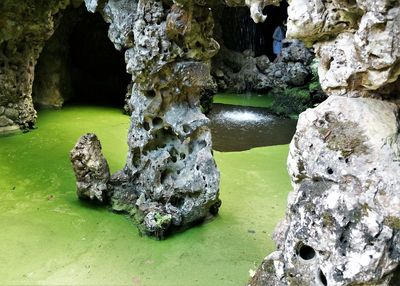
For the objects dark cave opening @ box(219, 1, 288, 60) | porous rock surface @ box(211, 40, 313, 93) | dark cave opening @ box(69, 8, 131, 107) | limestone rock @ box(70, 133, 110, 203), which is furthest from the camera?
dark cave opening @ box(219, 1, 288, 60)

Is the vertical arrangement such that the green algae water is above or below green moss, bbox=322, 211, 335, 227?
below

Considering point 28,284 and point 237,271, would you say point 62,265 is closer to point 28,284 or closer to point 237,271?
point 28,284

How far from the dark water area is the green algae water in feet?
5.00

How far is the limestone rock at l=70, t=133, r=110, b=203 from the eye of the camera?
5.24 m

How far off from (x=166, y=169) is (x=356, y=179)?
3.29m

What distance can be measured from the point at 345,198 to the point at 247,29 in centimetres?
1709

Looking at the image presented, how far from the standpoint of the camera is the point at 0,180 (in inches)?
239

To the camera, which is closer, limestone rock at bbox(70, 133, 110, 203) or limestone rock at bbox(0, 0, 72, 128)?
limestone rock at bbox(70, 133, 110, 203)

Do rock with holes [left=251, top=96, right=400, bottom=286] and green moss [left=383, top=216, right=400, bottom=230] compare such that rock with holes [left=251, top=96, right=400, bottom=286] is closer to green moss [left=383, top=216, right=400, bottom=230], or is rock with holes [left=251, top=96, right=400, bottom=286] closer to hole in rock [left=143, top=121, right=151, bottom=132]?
green moss [left=383, top=216, right=400, bottom=230]

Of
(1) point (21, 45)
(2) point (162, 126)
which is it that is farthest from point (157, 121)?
(1) point (21, 45)

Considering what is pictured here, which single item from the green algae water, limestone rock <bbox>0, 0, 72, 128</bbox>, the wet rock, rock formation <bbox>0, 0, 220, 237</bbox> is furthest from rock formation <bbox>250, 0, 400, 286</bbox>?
the wet rock

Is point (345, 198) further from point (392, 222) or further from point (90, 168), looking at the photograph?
point (90, 168)

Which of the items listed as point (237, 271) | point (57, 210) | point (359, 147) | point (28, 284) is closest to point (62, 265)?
point (28, 284)

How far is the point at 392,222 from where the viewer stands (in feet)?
6.08
